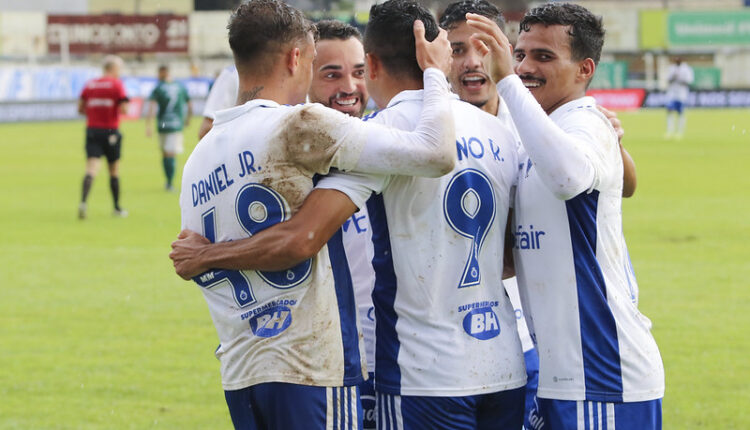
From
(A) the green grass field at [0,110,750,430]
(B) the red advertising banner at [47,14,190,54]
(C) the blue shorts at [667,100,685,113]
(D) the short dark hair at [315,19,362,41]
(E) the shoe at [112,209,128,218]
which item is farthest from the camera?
(B) the red advertising banner at [47,14,190,54]

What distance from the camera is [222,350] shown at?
3.52 m

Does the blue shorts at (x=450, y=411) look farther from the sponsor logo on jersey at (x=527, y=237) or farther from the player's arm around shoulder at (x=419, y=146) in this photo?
the player's arm around shoulder at (x=419, y=146)

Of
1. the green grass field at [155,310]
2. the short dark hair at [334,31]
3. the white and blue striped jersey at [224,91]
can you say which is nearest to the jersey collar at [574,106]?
the short dark hair at [334,31]

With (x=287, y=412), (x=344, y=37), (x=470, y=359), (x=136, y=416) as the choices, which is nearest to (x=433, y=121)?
(x=470, y=359)

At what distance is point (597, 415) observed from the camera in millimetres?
3430

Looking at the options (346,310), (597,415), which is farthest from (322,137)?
(597,415)

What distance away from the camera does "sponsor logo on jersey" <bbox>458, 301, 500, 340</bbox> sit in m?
3.41

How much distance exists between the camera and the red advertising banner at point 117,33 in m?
55.5

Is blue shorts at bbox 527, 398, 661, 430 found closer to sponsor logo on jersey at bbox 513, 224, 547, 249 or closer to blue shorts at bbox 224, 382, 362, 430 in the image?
sponsor logo on jersey at bbox 513, 224, 547, 249

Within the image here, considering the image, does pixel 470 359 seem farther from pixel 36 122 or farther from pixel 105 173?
pixel 36 122

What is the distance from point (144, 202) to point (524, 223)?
14.8 m

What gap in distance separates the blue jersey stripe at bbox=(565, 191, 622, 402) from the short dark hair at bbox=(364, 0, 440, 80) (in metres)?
0.75

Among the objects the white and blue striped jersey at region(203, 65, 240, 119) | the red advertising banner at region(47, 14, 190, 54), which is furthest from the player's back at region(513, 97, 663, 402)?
the red advertising banner at region(47, 14, 190, 54)

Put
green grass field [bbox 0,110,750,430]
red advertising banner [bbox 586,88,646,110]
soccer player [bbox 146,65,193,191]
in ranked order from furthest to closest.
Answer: red advertising banner [bbox 586,88,646,110] → soccer player [bbox 146,65,193,191] → green grass field [bbox 0,110,750,430]
